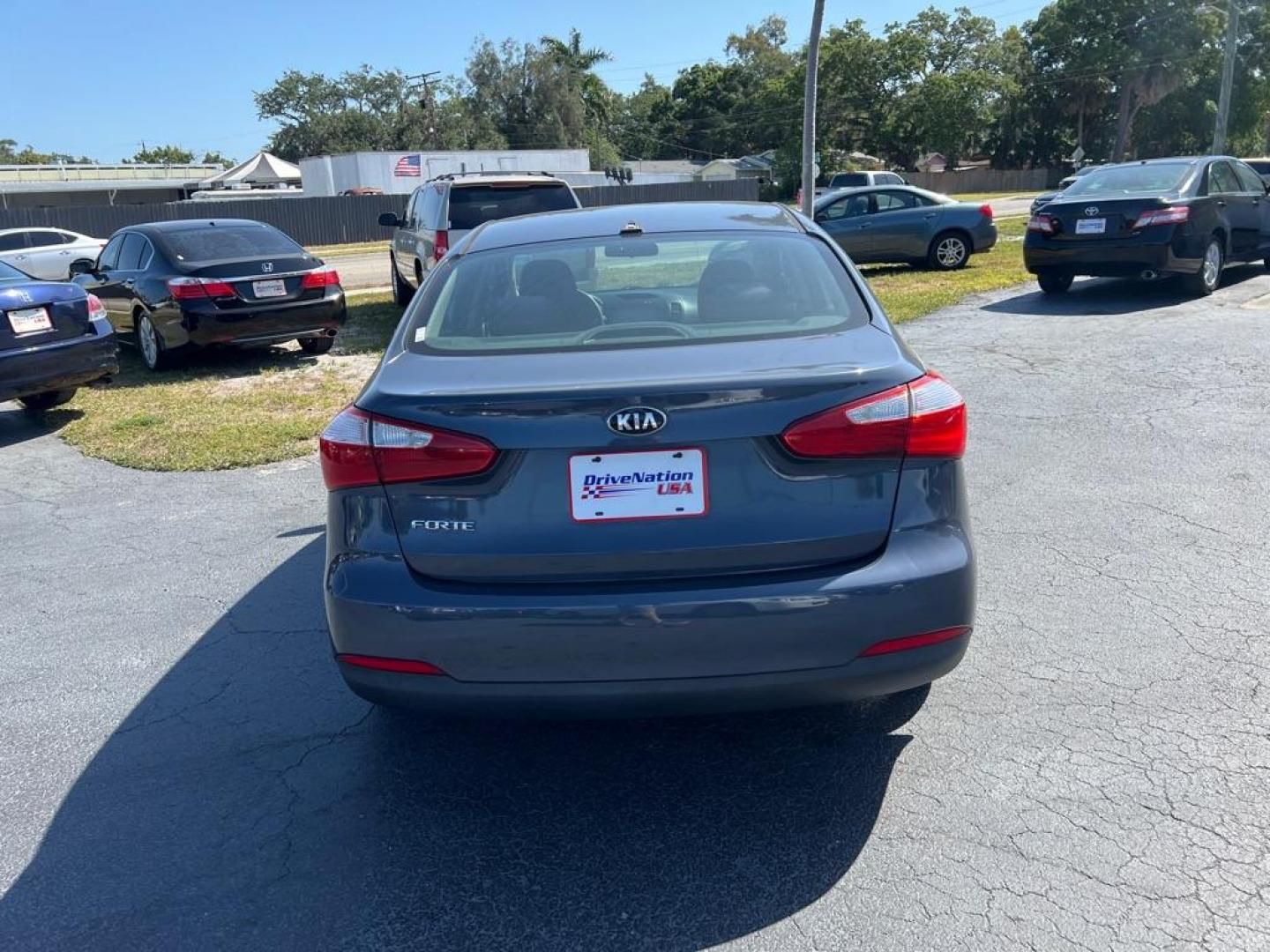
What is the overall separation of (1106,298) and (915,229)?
4657 millimetres

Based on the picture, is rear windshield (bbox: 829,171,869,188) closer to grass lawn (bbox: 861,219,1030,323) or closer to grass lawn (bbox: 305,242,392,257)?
grass lawn (bbox: 861,219,1030,323)

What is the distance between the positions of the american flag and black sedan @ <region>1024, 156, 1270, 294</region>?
1472 inches

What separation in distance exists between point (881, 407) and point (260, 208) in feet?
117

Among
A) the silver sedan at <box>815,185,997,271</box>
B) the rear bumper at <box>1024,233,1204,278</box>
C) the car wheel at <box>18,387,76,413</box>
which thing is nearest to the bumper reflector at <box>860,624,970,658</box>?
the car wheel at <box>18,387,76,413</box>

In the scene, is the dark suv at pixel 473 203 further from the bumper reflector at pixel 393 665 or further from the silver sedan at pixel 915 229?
the bumper reflector at pixel 393 665

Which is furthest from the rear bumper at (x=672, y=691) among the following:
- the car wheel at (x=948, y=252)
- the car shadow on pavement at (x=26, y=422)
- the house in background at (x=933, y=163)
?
the house in background at (x=933, y=163)

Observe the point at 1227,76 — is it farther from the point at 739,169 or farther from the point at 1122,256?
the point at 739,169

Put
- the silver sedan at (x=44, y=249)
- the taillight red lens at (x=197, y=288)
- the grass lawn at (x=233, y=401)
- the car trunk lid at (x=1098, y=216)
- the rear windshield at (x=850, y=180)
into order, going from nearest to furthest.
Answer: the grass lawn at (x=233, y=401)
the taillight red lens at (x=197, y=288)
the car trunk lid at (x=1098, y=216)
the silver sedan at (x=44, y=249)
the rear windshield at (x=850, y=180)

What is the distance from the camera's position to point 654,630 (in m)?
2.66

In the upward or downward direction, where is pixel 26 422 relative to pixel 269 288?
downward

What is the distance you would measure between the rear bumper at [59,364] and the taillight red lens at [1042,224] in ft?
32.1

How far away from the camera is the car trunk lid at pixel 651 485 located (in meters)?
2.67

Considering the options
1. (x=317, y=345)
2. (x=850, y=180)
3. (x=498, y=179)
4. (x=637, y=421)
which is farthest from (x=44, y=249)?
(x=850, y=180)

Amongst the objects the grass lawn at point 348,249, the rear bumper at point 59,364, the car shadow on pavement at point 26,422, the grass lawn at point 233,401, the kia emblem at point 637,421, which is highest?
the kia emblem at point 637,421
